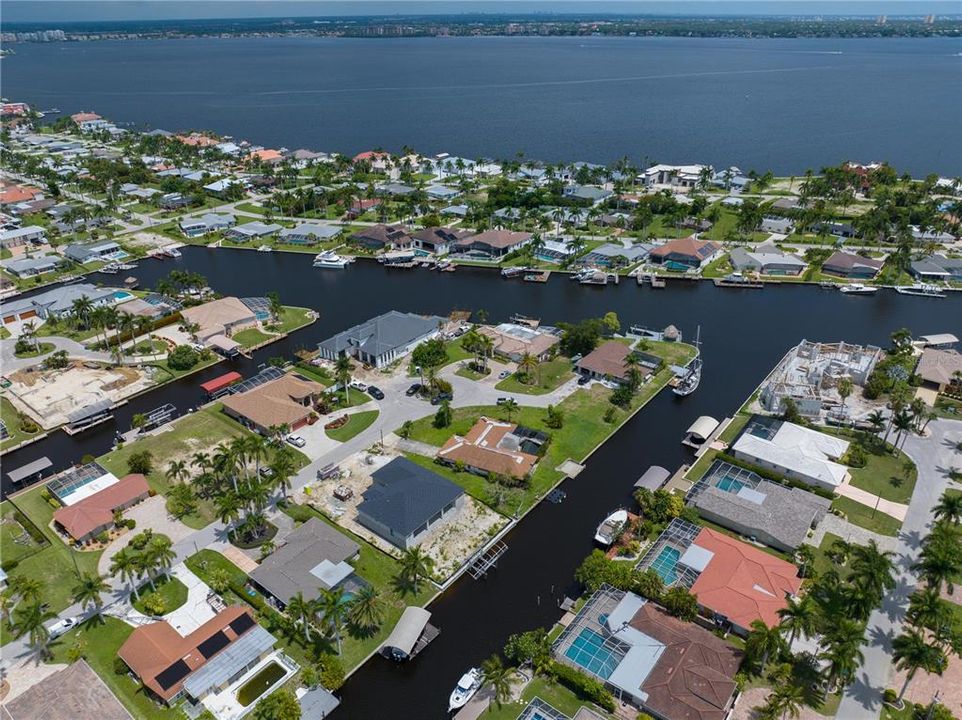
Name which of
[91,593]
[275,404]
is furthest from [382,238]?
[91,593]

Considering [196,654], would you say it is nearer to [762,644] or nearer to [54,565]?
[54,565]

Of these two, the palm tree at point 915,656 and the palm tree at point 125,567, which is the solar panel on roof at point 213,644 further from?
the palm tree at point 915,656

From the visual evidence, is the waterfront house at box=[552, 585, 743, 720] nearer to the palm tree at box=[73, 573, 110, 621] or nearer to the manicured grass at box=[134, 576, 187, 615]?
the manicured grass at box=[134, 576, 187, 615]

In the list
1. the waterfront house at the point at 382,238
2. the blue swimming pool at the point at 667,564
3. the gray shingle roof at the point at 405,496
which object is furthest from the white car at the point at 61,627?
the waterfront house at the point at 382,238

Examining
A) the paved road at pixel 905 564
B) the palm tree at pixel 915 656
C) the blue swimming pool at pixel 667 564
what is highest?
the palm tree at pixel 915 656

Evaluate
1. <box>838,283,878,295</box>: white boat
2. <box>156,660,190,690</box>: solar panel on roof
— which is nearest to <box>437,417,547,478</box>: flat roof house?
<box>156,660,190,690</box>: solar panel on roof

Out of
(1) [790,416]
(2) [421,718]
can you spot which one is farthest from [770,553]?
(2) [421,718]
